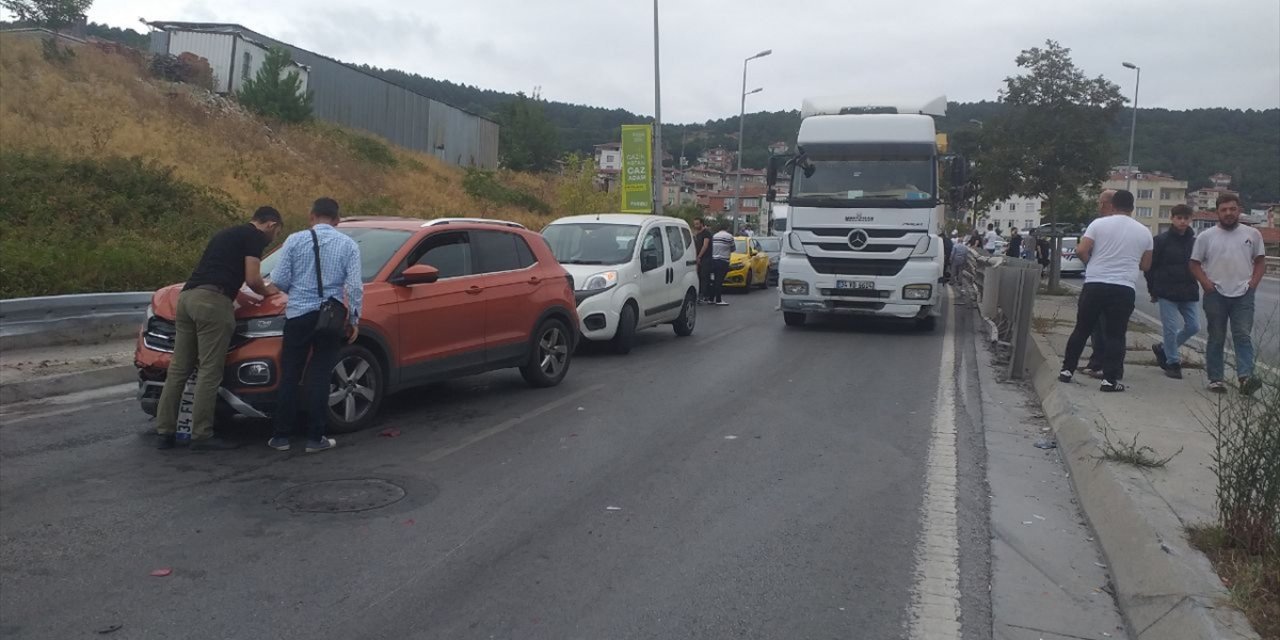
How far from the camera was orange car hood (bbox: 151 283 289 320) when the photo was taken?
24.1 ft

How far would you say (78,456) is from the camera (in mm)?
6977

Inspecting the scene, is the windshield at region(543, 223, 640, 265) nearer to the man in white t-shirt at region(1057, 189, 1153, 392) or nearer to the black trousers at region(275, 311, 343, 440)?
the man in white t-shirt at region(1057, 189, 1153, 392)

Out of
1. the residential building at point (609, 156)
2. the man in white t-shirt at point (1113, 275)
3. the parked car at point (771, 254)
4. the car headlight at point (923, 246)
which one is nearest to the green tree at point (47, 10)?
the parked car at point (771, 254)

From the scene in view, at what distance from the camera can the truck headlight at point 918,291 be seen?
15336mm

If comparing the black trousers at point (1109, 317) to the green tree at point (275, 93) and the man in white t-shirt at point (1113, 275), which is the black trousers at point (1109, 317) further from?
the green tree at point (275, 93)

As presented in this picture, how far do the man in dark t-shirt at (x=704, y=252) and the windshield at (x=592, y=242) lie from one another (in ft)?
17.2

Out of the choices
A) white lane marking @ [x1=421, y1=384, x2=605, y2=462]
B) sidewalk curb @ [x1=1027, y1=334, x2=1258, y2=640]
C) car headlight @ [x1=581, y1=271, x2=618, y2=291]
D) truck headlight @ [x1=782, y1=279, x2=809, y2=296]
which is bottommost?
white lane marking @ [x1=421, y1=384, x2=605, y2=462]

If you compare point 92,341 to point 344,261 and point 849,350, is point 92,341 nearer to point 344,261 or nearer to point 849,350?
point 344,261

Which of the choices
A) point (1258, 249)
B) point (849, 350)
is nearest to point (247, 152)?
point (849, 350)

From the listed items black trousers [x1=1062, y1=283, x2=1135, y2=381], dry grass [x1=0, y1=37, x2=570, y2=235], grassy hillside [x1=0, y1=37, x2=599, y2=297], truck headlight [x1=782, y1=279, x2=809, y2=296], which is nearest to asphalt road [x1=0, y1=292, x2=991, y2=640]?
black trousers [x1=1062, y1=283, x2=1135, y2=381]

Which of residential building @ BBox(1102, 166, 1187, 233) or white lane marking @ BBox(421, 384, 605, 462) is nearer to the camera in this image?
white lane marking @ BBox(421, 384, 605, 462)

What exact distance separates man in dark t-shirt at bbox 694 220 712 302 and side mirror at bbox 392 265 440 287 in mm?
10878

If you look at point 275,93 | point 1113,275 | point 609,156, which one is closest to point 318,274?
point 1113,275

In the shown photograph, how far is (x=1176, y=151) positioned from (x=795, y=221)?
22490 millimetres
